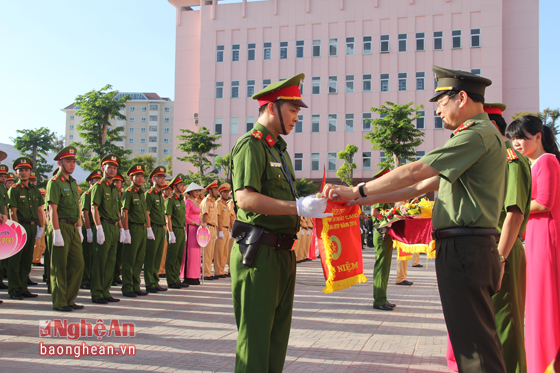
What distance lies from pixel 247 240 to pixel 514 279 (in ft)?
6.98

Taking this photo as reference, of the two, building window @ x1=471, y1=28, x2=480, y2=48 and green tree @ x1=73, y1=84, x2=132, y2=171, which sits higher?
building window @ x1=471, y1=28, x2=480, y2=48

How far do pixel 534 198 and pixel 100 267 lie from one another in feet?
22.8

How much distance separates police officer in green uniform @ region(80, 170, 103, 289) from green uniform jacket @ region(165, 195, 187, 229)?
168 centimetres

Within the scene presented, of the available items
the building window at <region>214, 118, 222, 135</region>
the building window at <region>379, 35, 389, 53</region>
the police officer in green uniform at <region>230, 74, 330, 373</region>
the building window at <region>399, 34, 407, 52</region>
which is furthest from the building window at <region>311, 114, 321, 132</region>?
the police officer in green uniform at <region>230, 74, 330, 373</region>

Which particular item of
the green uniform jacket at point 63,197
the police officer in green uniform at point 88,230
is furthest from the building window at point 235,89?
the green uniform jacket at point 63,197

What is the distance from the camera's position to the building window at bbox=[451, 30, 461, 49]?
3925cm

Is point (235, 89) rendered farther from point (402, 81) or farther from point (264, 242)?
point (264, 242)

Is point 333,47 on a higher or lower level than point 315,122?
higher

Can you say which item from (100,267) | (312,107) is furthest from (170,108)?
(100,267)

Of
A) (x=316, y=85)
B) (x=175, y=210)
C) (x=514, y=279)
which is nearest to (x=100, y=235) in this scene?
(x=175, y=210)

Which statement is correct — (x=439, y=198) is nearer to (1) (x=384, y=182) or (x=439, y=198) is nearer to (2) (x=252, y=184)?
(1) (x=384, y=182)

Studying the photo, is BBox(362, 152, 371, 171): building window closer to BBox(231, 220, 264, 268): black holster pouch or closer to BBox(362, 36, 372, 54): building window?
BBox(362, 36, 372, 54): building window

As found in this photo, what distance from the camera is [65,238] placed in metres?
7.30

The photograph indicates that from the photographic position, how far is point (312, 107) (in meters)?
42.0
